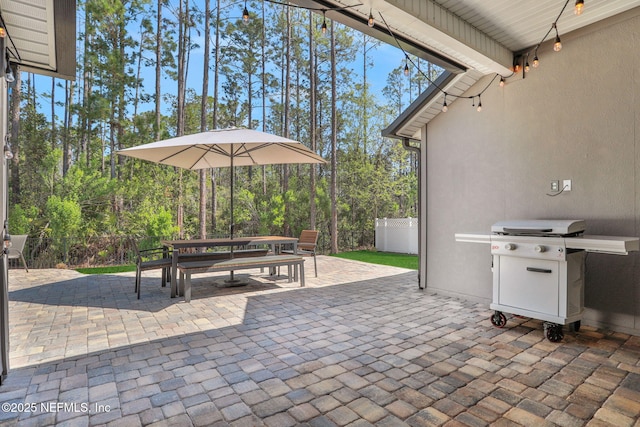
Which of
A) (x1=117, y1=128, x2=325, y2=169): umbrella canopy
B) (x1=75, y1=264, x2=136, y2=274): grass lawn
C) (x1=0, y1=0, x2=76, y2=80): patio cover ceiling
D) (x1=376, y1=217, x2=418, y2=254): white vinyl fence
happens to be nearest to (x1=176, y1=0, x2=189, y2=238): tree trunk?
(x1=75, y1=264, x2=136, y2=274): grass lawn

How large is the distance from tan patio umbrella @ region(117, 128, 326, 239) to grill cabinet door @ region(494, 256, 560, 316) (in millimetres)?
3168

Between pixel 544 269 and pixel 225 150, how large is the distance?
4.84 meters

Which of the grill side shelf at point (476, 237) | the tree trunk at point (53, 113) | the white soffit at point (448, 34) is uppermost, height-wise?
the tree trunk at point (53, 113)

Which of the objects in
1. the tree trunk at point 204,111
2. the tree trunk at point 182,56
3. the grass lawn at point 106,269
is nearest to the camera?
the grass lawn at point 106,269

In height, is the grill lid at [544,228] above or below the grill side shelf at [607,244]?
above

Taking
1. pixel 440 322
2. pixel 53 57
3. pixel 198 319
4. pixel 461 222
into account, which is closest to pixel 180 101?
pixel 53 57

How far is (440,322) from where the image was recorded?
367 cm

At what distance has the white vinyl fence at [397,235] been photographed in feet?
34.2

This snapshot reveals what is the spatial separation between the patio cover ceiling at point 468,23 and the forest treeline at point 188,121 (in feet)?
23.2

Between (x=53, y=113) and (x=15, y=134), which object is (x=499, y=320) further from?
(x=53, y=113)

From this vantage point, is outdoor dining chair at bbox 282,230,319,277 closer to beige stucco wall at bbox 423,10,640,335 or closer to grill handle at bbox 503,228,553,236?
beige stucco wall at bbox 423,10,640,335

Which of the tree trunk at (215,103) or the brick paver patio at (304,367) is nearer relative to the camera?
the brick paver patio at (304,367)

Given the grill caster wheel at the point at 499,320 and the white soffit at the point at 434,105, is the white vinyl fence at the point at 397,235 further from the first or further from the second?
the grill caster wheel at the point at 499,320

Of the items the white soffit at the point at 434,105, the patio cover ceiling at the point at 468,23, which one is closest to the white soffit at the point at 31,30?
the patio cover ceiling at the point at 468,23
